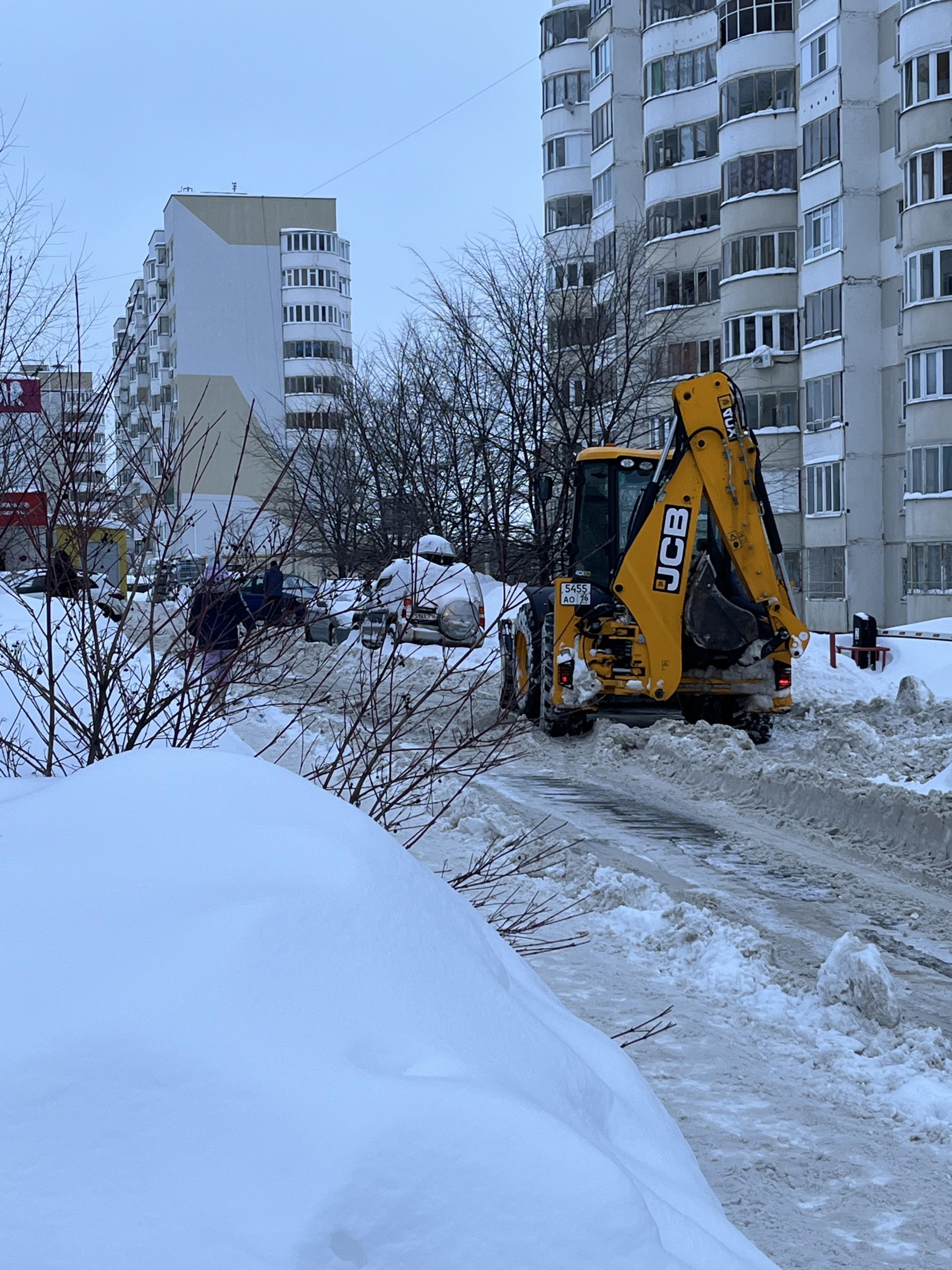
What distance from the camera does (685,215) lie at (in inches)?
1697

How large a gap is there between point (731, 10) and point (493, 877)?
3861 centimetres

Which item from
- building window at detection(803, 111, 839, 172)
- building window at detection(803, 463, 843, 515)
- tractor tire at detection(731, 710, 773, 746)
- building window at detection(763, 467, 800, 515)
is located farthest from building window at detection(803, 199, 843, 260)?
tractor tire at detection(731, 710, 773, 746)

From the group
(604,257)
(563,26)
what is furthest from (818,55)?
(563,26)

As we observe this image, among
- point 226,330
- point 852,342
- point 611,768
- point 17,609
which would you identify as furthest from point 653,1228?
point 226,330

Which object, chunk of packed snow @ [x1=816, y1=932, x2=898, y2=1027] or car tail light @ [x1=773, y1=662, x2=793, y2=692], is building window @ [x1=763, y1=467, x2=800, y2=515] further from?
chunk of packed snow @ [x1=816, y1=932, x2=898, y2=1027]

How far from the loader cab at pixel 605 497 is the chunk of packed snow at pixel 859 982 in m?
7.94

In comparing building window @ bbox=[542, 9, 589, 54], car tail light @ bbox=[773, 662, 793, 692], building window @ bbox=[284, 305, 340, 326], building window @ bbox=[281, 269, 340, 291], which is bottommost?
car tail light @ bbox=[773, 662, 793, 692]

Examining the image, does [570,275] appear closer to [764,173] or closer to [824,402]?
[824,402]

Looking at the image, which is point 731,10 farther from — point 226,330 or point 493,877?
point 226,330

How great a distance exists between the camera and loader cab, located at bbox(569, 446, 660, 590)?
1345cm

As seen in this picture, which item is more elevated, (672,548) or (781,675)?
(672,548)

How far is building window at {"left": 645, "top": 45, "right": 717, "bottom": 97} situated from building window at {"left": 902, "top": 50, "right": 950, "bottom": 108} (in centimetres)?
1043

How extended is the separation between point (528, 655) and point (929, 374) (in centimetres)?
2157

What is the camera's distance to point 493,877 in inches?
229
